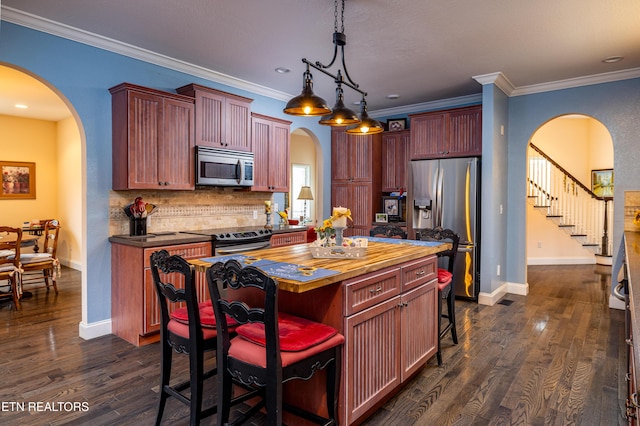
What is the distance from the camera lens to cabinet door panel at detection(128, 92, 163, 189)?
3.62m

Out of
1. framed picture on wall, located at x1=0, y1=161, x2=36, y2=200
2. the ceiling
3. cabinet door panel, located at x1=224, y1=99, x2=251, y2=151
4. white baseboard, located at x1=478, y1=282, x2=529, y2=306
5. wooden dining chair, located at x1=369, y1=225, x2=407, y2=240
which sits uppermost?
the ceiling

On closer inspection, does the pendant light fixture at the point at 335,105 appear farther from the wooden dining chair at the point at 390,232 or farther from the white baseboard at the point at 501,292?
the white baseboard at the point at 501,292

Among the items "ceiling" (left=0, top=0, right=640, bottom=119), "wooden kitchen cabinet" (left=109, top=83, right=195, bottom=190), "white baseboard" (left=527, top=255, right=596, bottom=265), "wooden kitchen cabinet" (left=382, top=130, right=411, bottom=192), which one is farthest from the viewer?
"white baseboard" (left=527, top=255, right=596, bottom=265)

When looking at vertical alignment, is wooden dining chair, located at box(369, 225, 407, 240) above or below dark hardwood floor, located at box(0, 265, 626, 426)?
above

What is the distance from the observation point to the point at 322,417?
206cm

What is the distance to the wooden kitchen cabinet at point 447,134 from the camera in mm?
5160

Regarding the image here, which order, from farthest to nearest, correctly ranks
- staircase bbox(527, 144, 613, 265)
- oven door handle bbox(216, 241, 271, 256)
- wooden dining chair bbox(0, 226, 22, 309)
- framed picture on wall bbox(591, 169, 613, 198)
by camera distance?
framed picture on wall bbox(591, 169, 613, 198)
staircase bbox(527, 144, 613, 265)
wooden dining chair bbox(0, 226, 22, 309)
oven door handle bbox(216, 241, 271, 256)

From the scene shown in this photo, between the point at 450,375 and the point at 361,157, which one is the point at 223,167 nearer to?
the point at 361,157

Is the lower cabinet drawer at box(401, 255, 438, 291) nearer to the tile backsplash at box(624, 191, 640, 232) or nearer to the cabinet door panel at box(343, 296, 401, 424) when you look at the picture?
the cabinet door panel at box(343, 296, 401, 424)

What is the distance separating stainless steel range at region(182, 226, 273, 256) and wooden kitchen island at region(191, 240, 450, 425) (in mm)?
1293

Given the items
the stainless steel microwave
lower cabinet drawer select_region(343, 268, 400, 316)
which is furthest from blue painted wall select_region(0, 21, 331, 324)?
lower cabinet drawer select_region(343, 268, 400, 316)

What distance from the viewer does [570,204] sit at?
782 centimetres

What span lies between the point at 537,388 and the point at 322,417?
1654mm

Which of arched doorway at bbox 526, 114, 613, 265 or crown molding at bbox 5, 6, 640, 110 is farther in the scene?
arched doorway at bbox 526, 114, 613, 265
